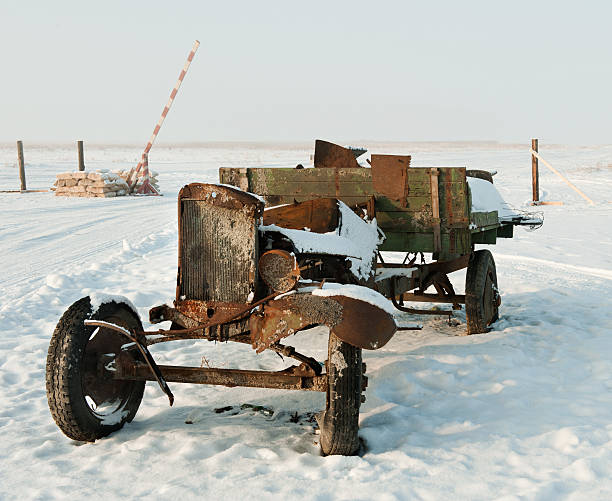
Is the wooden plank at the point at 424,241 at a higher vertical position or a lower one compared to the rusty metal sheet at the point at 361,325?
higher

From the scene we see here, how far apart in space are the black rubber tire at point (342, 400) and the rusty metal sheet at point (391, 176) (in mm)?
2316

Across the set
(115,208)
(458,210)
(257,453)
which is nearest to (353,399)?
(257,453)

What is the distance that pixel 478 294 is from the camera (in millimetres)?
6508

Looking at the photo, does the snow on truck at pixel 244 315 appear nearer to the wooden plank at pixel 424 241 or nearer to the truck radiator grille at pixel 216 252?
the truck radiator grille at pixel 216 252

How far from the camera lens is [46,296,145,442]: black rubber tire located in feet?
12.6

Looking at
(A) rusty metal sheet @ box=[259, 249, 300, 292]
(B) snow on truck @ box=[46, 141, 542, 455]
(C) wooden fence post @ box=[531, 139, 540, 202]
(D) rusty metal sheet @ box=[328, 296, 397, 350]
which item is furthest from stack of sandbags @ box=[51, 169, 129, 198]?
(D) rusty metal sheet @ box=[328, 296, 397, 350]

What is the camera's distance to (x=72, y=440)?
406cm

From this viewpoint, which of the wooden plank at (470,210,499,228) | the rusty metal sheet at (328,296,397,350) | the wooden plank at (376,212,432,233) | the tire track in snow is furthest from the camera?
the tire track in snow

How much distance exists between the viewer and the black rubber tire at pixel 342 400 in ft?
12.0

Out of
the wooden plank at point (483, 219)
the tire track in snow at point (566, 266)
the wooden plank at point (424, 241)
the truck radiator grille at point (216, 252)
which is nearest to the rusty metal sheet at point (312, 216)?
the truck radiator grille at point (216, 252)

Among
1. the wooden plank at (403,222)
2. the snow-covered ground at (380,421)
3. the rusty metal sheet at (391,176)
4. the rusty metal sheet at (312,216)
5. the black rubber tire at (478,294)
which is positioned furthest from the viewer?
the black rubber tire at (478,294)

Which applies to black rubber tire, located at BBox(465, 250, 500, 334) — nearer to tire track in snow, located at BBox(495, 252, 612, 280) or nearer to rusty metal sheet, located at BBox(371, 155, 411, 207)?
rusty metal sheet, located at BBox(371, 155, 411, 207)

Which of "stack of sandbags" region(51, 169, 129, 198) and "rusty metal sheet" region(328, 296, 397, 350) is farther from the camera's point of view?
"stack of sandbags" region(51, 169, 129, 198)

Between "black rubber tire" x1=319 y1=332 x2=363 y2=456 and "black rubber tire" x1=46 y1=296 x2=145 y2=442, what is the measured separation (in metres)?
1.47
